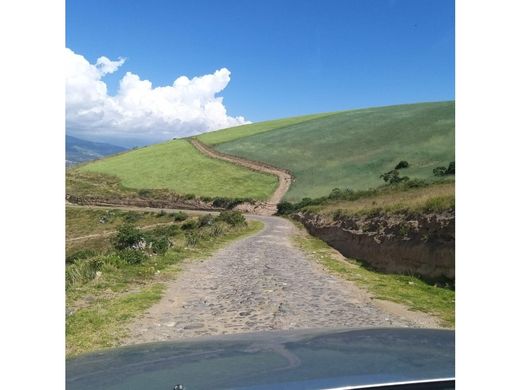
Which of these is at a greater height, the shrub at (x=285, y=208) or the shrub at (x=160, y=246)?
the shrub at (x=285, y=208)

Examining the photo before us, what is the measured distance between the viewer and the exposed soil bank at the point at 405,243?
562 inches

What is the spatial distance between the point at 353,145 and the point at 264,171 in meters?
13.5

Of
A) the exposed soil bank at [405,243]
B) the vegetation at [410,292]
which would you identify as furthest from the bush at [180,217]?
the vegetation at [410,292]

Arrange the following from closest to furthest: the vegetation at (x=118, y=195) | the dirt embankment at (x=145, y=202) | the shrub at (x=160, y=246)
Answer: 1. the shrub at (x=160, y=246)
2. the vegetation at (x=118, y=195)
3. the dirt embankment at (x=145, y=202)

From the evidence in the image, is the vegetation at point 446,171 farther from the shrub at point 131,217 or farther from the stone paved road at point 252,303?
the stone paved road at point 252,303

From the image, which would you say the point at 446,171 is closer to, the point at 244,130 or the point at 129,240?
the point at 129,240

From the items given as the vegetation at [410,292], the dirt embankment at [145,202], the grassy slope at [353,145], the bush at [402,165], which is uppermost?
the grassy slope at [353,145]

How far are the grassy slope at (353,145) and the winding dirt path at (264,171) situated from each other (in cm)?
121

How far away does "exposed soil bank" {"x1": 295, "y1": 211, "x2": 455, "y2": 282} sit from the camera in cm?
1428

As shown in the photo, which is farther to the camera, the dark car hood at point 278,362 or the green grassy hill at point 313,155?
the green grassy hill at point 313,155

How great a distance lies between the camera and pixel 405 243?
1634cm

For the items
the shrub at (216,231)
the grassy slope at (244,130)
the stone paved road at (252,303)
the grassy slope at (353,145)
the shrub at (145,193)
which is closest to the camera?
the stone paved road at (252,303)
